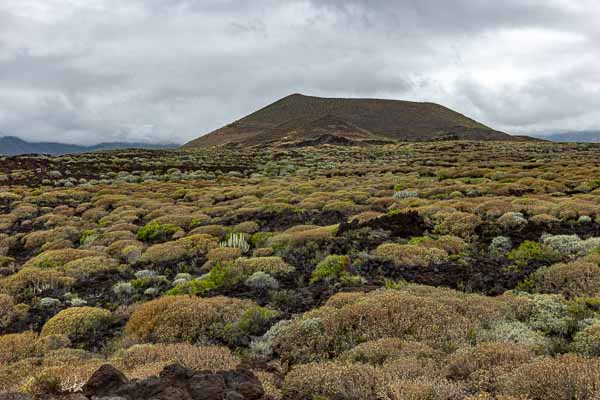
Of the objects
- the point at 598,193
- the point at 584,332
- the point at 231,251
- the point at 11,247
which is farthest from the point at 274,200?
the point at 584,332

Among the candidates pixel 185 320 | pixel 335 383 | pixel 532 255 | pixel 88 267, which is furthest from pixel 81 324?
pixel 532 255

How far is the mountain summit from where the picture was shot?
138 m

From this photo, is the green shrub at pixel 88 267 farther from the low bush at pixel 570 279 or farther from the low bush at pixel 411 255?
the low bush at pixel 570 279

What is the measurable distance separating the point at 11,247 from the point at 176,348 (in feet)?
47.8

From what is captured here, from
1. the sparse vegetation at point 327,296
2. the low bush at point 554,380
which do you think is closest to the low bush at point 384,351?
the sparse vegetation at point 327,296

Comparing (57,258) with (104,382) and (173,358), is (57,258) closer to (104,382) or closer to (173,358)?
(173,358)

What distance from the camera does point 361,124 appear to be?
16975 centimetres

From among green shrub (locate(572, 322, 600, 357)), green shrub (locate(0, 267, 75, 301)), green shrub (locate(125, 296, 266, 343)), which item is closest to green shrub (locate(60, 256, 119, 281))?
green shrub (locate(0, 267, 75, 301))

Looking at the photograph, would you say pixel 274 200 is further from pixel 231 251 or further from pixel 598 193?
pixel 598 193

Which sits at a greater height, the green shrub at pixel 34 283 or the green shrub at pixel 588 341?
the green shrub at pixel 588 341

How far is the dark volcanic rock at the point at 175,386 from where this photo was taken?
4.82 metres

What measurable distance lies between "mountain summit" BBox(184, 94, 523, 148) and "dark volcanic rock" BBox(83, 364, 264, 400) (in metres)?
121

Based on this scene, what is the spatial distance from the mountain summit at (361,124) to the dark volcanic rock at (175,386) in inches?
4758

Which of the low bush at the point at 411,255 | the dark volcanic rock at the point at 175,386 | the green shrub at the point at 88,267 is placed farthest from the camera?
the green shrub at the point at 88,267
